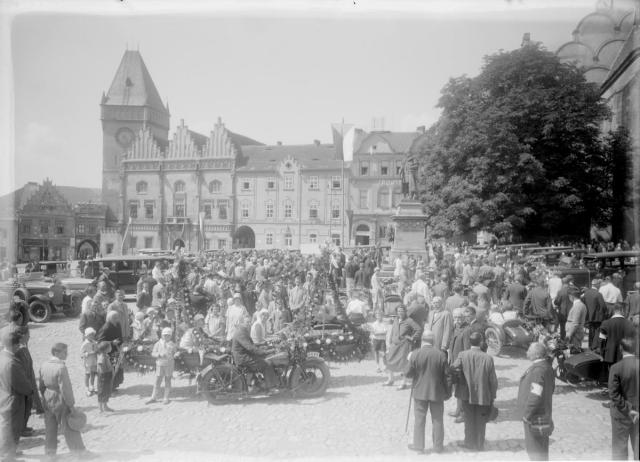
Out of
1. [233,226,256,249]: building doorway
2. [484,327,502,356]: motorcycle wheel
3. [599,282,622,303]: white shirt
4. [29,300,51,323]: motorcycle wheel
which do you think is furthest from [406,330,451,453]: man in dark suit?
[233,226,256,249]: building doorway

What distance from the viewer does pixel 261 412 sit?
313 inches

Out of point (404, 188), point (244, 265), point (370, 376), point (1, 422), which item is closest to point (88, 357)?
point (1, 422)

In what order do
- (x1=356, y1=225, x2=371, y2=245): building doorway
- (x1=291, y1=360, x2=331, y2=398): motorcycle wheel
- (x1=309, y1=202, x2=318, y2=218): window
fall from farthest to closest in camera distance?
(x1=309, y1=202, x2=318, y2=218): window < (x1=356, y1=225, x2=371, y2=245): building doorway < (x1=291, y1=360, x2=331, y2=398): motorcycle wheel

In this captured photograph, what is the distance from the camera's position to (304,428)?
7219mm

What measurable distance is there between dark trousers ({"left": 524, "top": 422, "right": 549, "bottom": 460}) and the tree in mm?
19644

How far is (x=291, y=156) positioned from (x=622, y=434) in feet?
166

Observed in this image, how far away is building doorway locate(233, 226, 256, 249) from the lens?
55.7 metres

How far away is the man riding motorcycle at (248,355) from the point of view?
8.23 m

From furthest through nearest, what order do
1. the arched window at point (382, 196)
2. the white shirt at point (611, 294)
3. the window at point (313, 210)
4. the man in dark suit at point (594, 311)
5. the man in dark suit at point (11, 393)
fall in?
the window at point (313, 210)
the arched window at point (382, 196)
the white shirt at point (611, 294)
the man in dark suit at point (594, 311)
the man in dark suit at point (11, 393)

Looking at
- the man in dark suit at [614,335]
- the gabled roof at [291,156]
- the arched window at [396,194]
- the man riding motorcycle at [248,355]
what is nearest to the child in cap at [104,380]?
the man riding motorcycle at [248,355]

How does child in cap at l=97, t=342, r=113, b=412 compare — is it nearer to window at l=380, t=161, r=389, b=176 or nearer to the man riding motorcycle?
the man riding motorcycle

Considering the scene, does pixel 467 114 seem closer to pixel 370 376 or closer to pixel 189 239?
pixel 370 376

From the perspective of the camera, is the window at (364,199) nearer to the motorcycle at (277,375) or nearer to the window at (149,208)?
the window at (149,208)

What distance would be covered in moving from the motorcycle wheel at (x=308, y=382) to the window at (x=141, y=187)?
53357 mm
